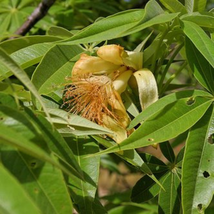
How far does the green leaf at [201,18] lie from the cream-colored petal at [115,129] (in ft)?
0.94

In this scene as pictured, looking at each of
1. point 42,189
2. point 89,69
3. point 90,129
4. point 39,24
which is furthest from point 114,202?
point 42,189

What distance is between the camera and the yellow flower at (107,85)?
3.61 feet

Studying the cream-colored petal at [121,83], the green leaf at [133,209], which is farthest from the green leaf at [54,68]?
the green leaf at [133,209]

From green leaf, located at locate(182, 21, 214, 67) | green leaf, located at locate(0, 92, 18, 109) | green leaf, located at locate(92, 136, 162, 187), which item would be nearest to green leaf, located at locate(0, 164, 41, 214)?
green leaf, located at locate(0, 92, 18, 109)

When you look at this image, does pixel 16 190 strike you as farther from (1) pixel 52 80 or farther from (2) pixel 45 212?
(1) pixel 52 80

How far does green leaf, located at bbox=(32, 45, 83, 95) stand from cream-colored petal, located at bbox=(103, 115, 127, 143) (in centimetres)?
14

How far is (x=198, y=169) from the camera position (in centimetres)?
105

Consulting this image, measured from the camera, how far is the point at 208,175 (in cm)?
105

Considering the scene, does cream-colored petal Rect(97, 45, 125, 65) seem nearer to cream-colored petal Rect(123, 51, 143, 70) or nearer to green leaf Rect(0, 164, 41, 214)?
cream-colored petal Rect(123, 51, 143, 70)

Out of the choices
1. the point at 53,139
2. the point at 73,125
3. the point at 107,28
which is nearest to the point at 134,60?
the point at 107,28

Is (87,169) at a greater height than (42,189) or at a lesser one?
lesser

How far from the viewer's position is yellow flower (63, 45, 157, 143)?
1.10m

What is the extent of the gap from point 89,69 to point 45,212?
462mm

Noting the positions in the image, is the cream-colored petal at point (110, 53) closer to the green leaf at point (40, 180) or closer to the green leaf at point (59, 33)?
the green leaf at point (59, 33)
